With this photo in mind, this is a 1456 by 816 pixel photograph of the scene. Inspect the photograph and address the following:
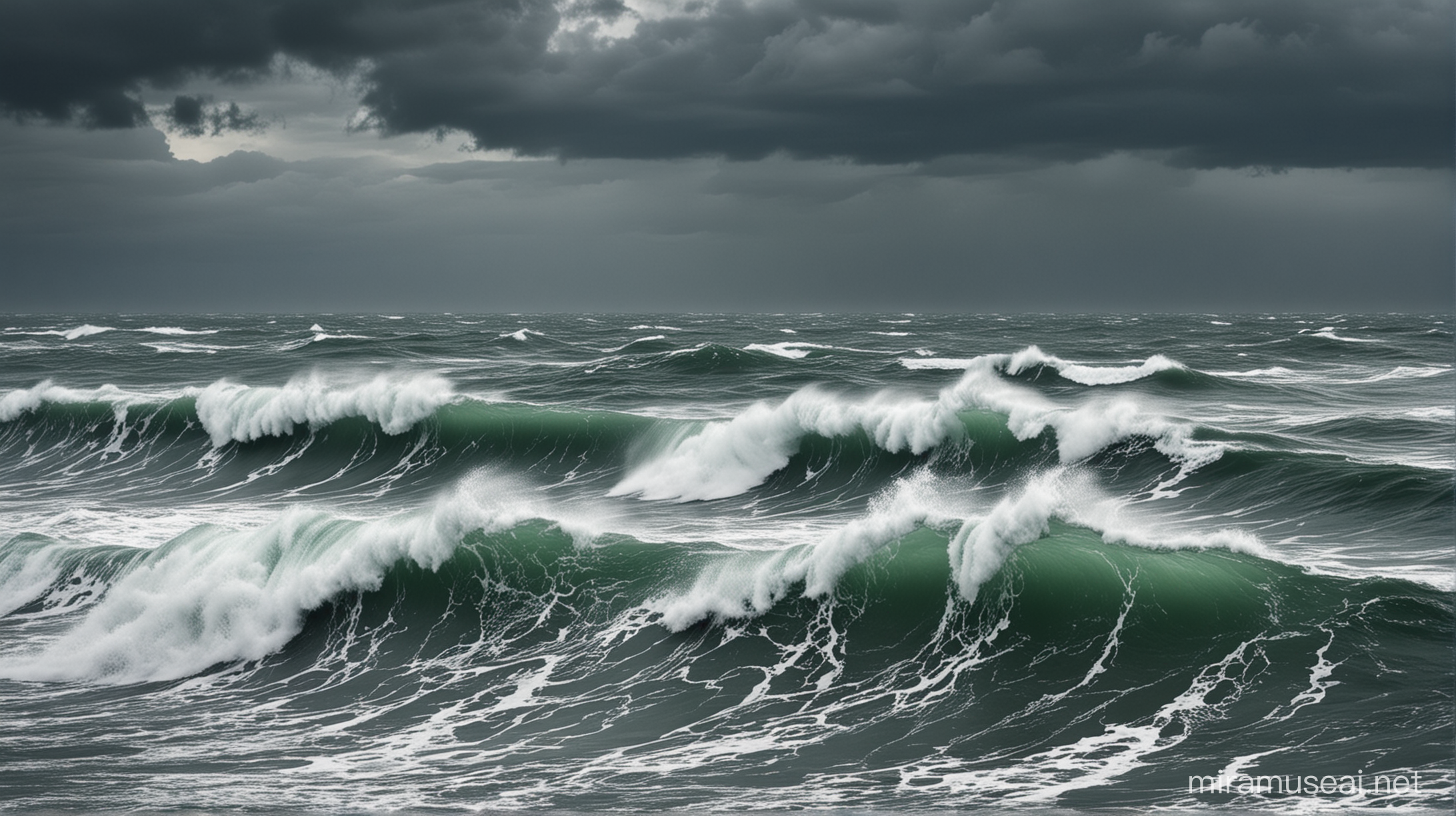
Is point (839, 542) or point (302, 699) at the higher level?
point (839, 542)

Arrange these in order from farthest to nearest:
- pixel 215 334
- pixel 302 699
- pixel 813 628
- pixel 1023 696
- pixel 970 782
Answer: pixel 215 334 → pixel 813 628 → pixel 302 699 → pixel 1023 696 → pixel 970 782

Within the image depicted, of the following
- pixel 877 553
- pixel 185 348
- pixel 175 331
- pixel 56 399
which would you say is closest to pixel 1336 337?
pixel 877 553

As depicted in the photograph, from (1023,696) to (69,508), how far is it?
14428 mm

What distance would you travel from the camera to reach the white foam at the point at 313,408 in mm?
20797

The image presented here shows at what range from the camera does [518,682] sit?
344 inches

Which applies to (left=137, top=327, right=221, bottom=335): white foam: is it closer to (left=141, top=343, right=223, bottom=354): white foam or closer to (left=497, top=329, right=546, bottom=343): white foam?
(left=141, top=343, right=223, bottom=354): white foam

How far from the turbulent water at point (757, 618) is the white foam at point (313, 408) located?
3.32 ft

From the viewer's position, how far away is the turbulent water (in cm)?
675

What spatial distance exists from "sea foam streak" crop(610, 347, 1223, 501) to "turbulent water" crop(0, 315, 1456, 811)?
0.23 ft

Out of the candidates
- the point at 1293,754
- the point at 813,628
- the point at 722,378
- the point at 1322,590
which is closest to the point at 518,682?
the point at 813,628

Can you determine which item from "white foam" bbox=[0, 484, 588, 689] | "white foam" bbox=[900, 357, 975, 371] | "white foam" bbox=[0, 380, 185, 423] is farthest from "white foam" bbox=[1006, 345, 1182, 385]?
"white foam" bbox=[0, 380, 185, 423]

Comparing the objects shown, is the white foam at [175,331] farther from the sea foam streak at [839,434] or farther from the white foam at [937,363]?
the sea foam streak at [839,434]

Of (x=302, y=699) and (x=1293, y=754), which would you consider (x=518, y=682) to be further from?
(x=1293, y=754)

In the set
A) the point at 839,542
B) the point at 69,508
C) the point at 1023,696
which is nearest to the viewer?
the point at 1023,696
